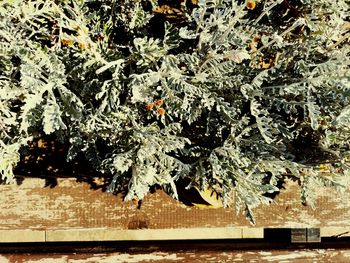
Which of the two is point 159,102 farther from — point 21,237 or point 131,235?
point 21,237

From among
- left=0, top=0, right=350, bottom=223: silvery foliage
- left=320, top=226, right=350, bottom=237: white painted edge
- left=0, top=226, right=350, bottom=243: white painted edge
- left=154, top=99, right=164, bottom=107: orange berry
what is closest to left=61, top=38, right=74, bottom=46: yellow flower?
left=0, top=0, right=350, bottom=223: silvery foliage

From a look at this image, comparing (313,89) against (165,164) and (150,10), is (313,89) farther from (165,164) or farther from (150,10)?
(150,10)

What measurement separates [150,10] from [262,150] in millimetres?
724

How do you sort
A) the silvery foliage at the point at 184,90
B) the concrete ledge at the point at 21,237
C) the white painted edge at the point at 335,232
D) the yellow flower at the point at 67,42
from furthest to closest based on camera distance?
the concrete ledge at the point at 21,237, the white painted edge at the point at 335,232, the yellow flower at the point at 67,42, the silvery foliage at the point at 184,90

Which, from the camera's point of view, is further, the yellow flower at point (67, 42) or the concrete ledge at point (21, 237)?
the concrete ledge at point (21, 237)

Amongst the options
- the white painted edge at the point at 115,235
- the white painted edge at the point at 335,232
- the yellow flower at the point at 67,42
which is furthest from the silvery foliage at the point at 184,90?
the white painted edge at the point at 115,235

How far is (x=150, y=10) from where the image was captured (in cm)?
211

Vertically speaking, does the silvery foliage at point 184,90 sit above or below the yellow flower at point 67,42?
below

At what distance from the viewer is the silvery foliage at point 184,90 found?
67.3 inches

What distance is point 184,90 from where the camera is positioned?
1.72m

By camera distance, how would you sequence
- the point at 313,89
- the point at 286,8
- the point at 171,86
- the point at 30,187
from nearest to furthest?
the point at 313,89 → the point at 171,86 → the point at 286,8 → the point at 30,187

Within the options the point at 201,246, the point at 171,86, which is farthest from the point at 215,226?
the point at 171,86

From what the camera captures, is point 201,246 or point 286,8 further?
point 201,246

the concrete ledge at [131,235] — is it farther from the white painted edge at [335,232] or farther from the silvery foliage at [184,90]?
the silvery foliage at [184,90]
